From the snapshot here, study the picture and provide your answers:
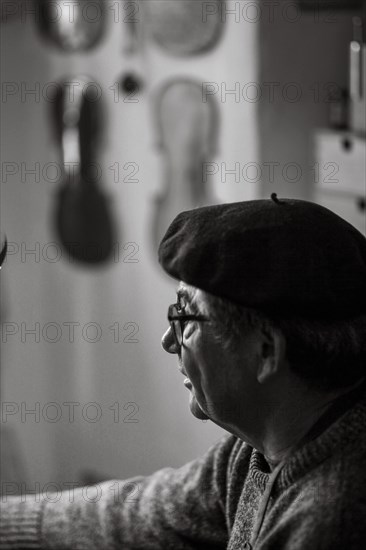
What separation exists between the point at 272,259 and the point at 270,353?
118 mm

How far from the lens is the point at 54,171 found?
11.0 ft

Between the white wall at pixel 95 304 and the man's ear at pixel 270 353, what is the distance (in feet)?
6.61

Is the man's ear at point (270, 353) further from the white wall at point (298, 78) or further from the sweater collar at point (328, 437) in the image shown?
the white wall at point (298, 78)

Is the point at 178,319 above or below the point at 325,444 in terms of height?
above

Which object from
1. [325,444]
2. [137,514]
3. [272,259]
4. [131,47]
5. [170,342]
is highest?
[131,47]

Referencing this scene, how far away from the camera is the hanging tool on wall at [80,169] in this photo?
324cm

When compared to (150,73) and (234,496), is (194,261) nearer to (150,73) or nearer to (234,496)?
(234,496)

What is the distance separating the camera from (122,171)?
3.32 metres

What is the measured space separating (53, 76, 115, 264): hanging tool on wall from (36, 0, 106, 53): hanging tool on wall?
0.13 metres

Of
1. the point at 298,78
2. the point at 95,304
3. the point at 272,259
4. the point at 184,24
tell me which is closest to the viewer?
the point at 272,259

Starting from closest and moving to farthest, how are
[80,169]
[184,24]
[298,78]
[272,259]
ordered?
[272,259], [298,78], [184,24], [80,169]

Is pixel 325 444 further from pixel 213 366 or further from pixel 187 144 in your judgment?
pixel 187 144

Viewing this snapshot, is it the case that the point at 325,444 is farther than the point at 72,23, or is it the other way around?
the point at 72,23

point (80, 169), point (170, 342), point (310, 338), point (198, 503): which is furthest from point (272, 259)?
point (80, 169)
